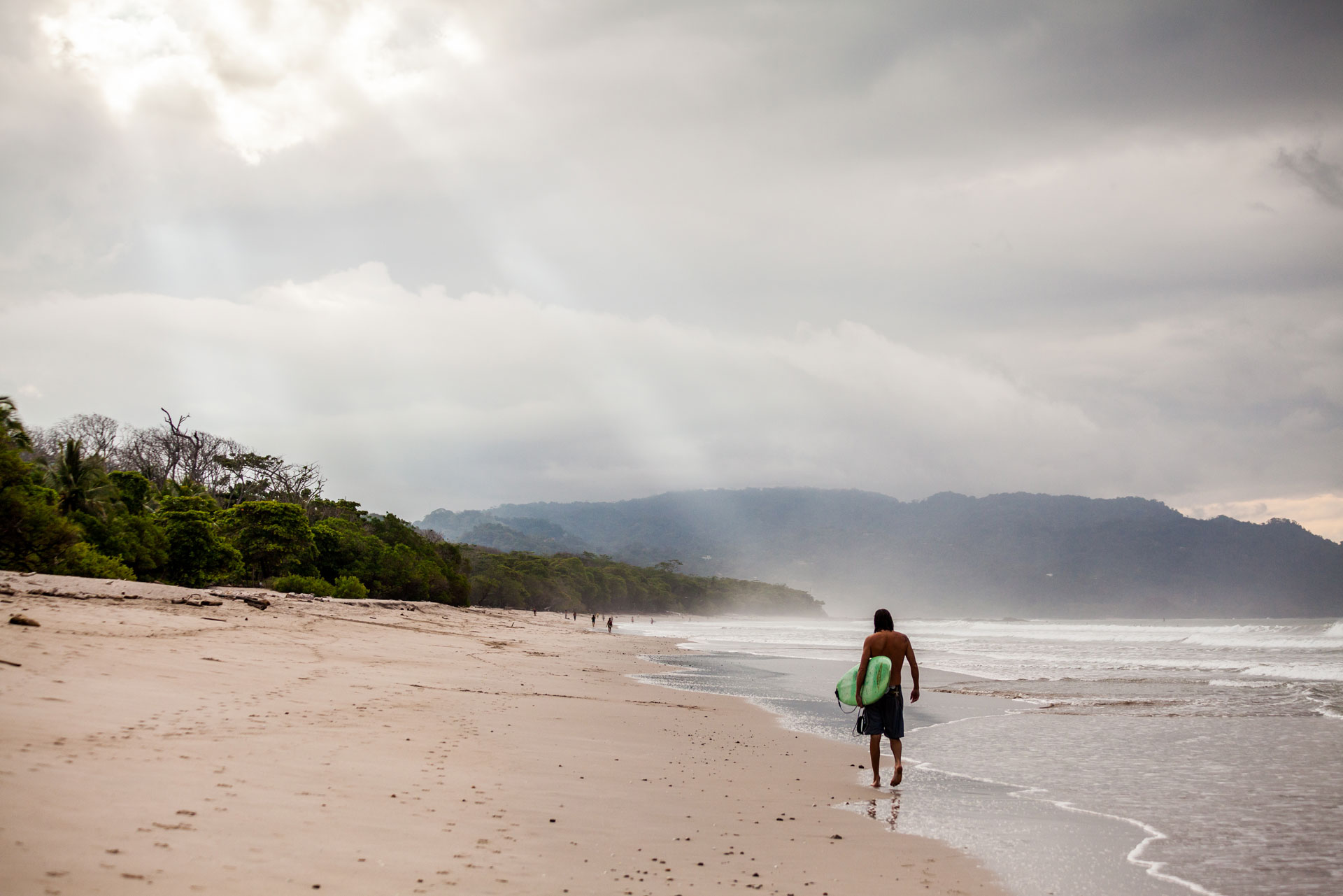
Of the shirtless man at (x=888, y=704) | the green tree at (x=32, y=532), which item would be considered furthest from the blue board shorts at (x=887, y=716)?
the green tree at (x=32, y=532)

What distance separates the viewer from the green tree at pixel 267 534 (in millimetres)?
42906

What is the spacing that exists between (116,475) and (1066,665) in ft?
155

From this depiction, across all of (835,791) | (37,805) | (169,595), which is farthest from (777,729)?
(169,595)

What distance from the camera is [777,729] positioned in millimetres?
13531

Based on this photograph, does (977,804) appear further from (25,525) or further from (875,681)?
(25,525)

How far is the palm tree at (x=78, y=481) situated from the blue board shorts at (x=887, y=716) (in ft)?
114

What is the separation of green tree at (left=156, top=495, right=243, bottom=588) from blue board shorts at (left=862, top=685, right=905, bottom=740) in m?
34.0

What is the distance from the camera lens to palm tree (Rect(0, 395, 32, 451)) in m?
26.2

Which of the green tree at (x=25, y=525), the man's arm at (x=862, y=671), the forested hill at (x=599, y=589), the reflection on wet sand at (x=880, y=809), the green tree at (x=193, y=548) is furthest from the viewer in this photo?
the forested hill at (x=599, y=589)

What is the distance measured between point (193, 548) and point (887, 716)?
117 feet

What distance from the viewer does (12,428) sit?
28.0 meters

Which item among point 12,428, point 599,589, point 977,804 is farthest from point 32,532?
point 599,589

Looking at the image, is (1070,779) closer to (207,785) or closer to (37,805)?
(207,785)

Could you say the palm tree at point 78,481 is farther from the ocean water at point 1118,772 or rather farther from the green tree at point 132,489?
the ocean water at point 1118,772
